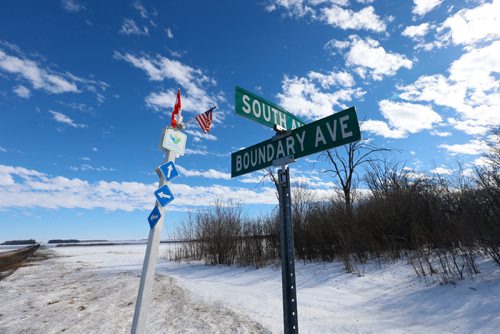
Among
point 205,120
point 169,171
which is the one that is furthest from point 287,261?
point 205,120

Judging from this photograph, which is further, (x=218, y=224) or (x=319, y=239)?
(x=218, y=224)

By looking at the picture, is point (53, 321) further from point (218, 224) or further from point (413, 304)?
point (218, 224)

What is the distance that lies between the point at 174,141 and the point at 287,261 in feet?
8.16

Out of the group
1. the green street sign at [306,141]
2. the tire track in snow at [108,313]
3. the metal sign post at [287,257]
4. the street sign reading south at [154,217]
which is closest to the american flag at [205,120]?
the green street sign at [306,141]

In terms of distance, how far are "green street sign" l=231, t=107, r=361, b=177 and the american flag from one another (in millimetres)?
1151

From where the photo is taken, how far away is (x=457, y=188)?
917 centimetres

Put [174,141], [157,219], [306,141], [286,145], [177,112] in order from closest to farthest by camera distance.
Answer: [306,141]
[286,145]
[157,219]
[174,141]
[177,112]

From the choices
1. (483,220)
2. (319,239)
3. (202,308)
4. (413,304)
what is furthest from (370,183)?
(202,308)

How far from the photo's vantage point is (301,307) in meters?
5.34

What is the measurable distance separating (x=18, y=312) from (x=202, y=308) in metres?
3.95

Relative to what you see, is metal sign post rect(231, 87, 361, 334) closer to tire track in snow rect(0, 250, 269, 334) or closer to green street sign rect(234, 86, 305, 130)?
green street sign rect(234, 86, 305, 130)

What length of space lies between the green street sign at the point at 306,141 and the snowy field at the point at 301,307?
2731 millimetres

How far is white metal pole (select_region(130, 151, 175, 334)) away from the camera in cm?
331

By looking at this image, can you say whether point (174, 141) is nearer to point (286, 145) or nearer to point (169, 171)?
point (169, 171)
